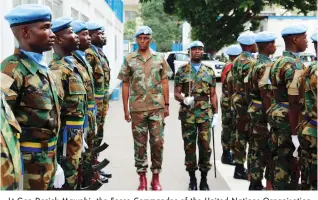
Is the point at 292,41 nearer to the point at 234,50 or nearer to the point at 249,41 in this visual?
the point at 249,41

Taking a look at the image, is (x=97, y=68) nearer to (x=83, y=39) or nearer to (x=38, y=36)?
(x=83, y=39)

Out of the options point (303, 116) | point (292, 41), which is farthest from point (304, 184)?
point (292, 41)

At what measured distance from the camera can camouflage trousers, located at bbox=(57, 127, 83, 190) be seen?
160 inches

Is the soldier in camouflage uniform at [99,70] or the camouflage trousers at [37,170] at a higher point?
the soldier in camouflage uniform at [99,70]

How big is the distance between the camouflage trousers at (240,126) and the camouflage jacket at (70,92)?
2345 mm

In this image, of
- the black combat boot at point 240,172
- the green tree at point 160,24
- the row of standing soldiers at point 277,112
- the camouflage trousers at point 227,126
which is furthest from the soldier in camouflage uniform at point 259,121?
the green tree at point 160,24

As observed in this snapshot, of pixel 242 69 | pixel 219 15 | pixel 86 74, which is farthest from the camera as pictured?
pixel 219 15

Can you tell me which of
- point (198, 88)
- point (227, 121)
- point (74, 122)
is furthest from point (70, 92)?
point (227, 121)

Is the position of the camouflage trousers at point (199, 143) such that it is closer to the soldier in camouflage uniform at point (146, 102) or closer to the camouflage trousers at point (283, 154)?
the soldier in camouflage uniform at point (146, 102)

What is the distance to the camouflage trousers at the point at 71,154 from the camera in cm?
405

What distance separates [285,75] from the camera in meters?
4.12

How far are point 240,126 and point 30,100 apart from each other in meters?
3.42

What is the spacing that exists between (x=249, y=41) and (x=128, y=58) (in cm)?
156

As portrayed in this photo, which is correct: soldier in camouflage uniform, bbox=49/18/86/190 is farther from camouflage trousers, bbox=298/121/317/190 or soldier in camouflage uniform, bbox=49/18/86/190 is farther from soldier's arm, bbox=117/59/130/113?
camouflage trousers, bbox=298/121/317/190
